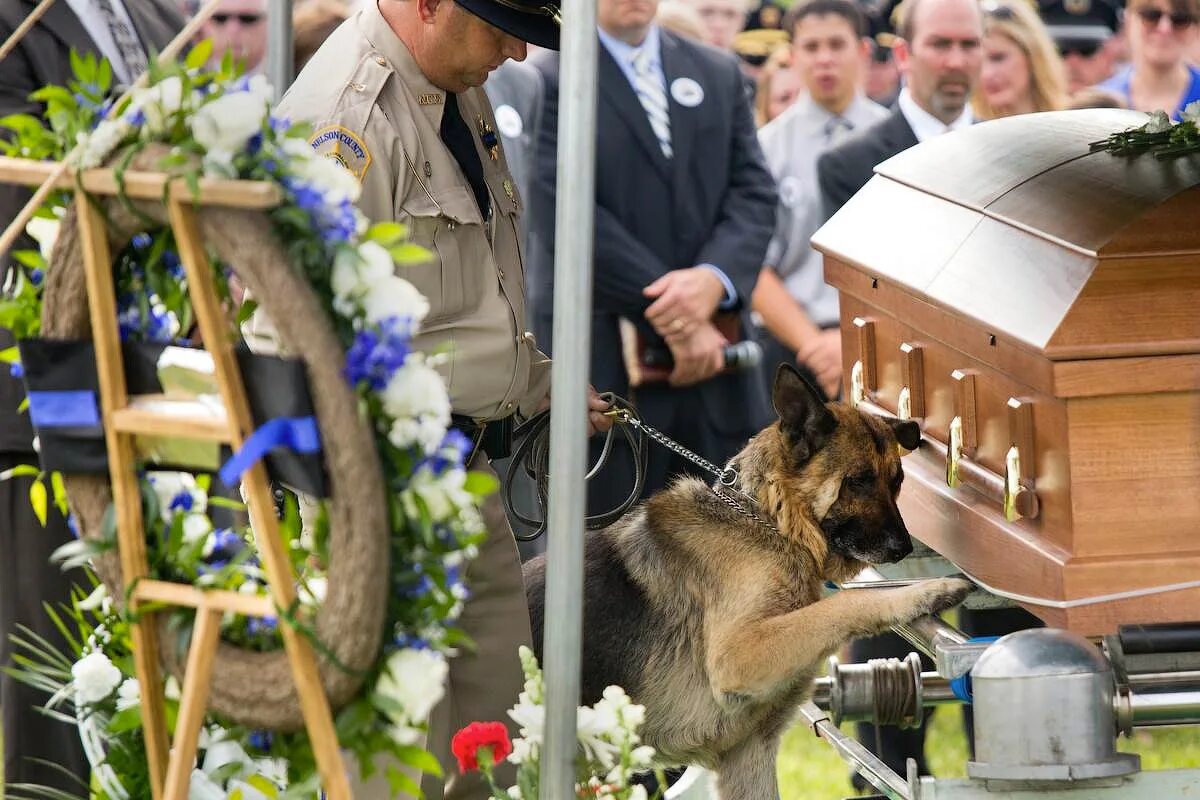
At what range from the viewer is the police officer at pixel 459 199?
3.44 metres

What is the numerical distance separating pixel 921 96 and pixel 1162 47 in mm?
1708

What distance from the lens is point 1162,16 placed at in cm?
719

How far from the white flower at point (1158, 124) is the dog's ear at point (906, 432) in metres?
0.83

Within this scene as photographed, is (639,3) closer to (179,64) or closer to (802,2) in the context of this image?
(802,2)

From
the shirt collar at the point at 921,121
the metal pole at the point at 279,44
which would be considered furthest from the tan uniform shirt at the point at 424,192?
the shirt collar at the point at 921,121

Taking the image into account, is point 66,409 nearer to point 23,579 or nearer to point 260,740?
point 260,740

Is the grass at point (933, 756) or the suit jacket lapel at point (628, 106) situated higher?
the suit jacket lapel at point (628, 106)

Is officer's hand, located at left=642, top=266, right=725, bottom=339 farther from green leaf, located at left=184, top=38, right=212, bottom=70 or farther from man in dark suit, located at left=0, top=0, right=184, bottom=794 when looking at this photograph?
green leaf, located at left=184, top=38, right=212, bottom=70

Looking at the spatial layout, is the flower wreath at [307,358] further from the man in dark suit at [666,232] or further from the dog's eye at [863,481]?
the man in dark suit at [666,232]

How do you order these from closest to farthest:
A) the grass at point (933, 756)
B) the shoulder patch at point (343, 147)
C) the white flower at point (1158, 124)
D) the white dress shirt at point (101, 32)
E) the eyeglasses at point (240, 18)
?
the shoulder patch at point (343, 147) < the white flower at point (1158, 124) < the white dress shirt at point (101, 32) < the grass at point (933, 756) < the eyeglasses at point (240, 18)

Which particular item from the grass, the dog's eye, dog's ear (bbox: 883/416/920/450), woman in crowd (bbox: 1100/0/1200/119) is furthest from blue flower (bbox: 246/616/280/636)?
woman in crowd (bbox: 1100/0/1200/119)

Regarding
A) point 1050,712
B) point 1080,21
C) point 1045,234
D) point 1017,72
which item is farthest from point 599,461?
point 1080,21

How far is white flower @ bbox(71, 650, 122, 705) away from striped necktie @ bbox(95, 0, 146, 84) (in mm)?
1993

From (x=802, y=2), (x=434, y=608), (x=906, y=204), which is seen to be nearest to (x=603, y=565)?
(x=906, y=204)
